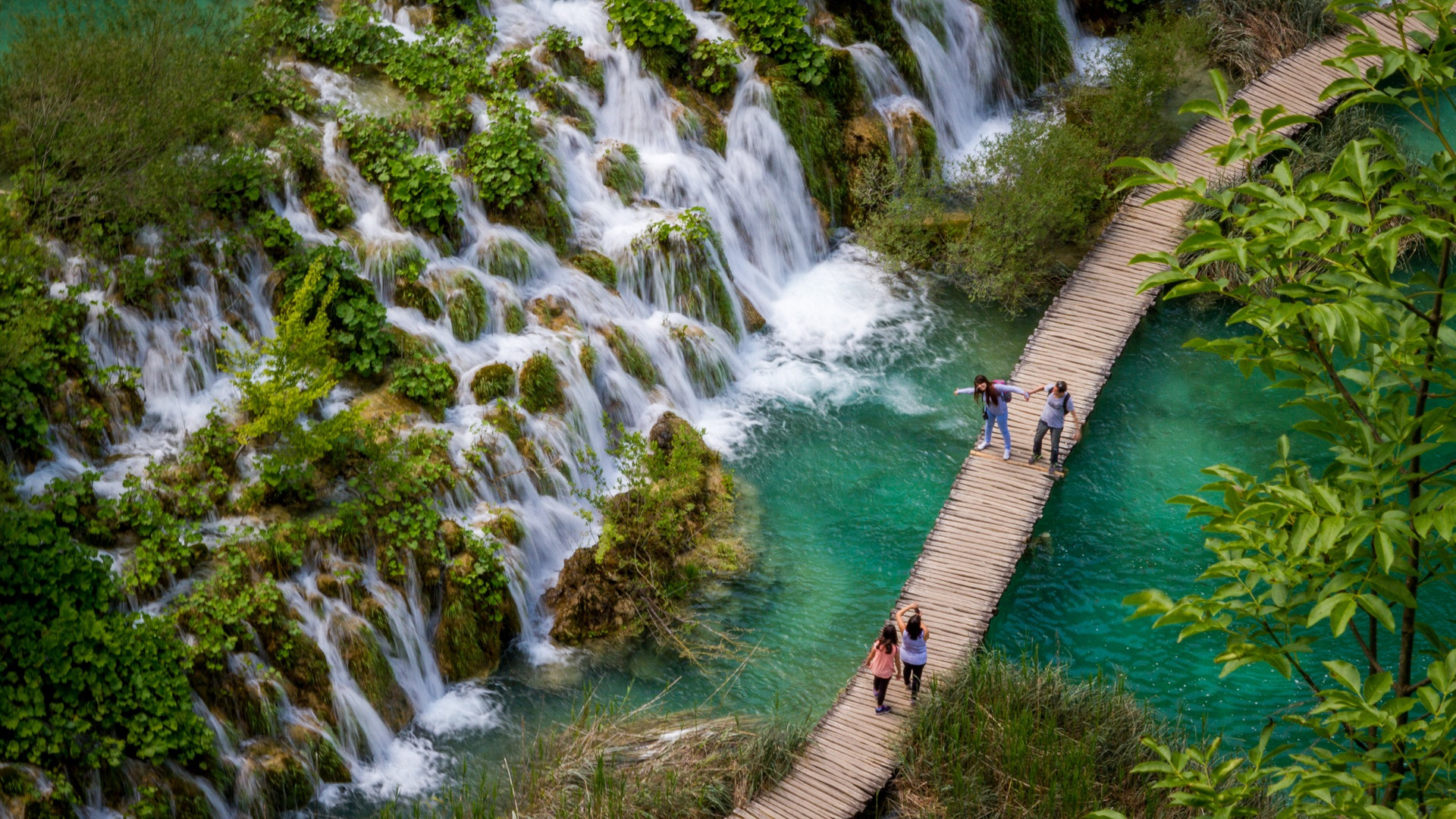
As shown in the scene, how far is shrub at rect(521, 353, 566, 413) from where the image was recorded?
57.0 feet

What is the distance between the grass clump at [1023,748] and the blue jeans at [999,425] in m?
3.97

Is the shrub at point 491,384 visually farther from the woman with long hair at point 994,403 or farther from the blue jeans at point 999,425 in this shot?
the blue jeans at point 999,425

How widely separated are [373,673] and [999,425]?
318 inches

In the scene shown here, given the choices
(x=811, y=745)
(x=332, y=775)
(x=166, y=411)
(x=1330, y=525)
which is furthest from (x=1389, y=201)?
(x=166, y=411)

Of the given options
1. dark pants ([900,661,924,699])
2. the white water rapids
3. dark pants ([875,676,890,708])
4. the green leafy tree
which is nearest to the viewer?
the green leafy tree

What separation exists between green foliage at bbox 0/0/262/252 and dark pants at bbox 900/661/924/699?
988cm

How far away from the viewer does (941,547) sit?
53.5 feet

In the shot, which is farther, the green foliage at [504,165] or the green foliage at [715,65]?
the green foliage at [715,65]

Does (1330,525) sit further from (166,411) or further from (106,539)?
(166,411)

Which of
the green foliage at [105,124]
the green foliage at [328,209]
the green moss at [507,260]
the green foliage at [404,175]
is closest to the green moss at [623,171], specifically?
the green moss at [507,260]

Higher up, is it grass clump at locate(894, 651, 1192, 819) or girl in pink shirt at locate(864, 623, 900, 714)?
girl in pink shirt at locate(864, 623, 900, 714)

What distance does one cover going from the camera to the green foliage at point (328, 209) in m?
18.0

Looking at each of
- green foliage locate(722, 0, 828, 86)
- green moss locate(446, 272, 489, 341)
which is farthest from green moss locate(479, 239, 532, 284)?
green foliage locate(722, 0, 828, 86)

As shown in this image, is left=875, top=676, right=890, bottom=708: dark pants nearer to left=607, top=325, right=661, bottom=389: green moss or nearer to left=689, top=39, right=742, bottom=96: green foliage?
left=607, top=325, right=661, bottom=389: green moss
